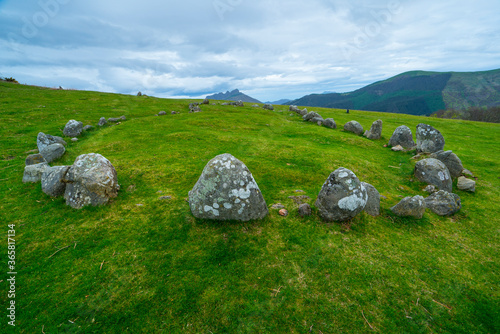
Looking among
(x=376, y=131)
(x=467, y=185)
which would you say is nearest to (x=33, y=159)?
(x=467, y=185)

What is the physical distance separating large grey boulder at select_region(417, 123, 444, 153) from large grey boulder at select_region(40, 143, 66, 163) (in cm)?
3181

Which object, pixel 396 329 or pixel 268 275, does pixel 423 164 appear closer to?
pixel 396 329

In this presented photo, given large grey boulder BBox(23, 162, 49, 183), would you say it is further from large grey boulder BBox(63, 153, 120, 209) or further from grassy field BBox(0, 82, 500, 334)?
A: large grey boulder BBox(63, 153, 120, 209)

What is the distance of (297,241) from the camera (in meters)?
8.00

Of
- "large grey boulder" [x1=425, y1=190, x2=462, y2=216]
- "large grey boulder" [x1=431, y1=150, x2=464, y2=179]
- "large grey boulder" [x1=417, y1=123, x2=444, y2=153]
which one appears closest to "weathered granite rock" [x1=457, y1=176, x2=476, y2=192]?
"large grey boulder" [x1=431, y1=150, x2=464, y2=179]

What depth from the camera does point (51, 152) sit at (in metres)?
15.5

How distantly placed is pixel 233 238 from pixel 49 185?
33.1ft

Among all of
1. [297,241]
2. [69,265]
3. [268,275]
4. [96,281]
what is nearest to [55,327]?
[96,281]

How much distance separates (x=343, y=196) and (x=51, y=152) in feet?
67.1

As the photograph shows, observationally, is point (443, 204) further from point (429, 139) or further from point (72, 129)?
point (72, 129)

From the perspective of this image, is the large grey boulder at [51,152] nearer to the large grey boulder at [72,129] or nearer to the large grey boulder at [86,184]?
the large grey boulder at [72,129]

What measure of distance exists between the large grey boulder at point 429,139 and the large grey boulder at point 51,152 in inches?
1252

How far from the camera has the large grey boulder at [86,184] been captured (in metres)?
9.59

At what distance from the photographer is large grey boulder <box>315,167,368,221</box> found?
8.61 metres
